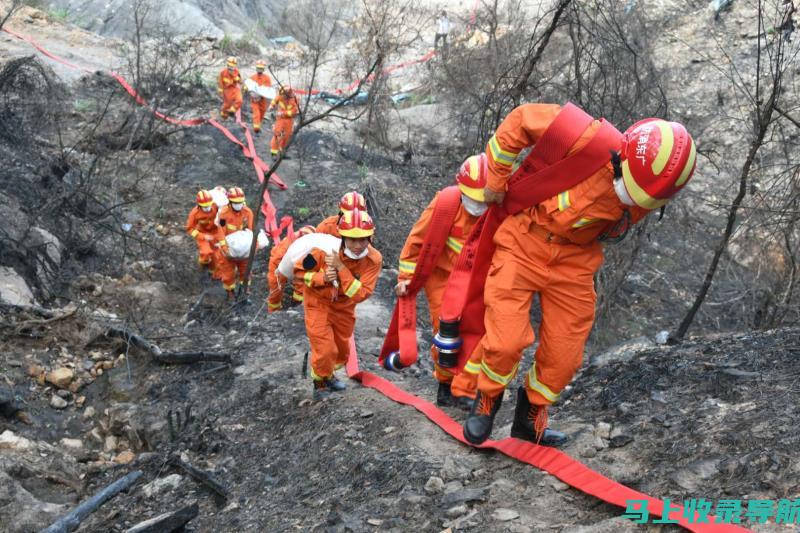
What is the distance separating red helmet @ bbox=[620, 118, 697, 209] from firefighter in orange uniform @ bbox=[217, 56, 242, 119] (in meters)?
14.2

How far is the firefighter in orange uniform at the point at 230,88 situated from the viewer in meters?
16.6

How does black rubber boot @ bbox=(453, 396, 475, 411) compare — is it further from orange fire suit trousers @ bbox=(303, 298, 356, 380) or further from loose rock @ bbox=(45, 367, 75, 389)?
loose rock @ bbox=(45, 367, 75, 389)

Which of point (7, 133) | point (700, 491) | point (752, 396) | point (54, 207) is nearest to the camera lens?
point (700, 491)

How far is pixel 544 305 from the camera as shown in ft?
13.5

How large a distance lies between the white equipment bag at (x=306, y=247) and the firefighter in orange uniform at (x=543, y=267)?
174 cm

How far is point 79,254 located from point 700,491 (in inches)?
342

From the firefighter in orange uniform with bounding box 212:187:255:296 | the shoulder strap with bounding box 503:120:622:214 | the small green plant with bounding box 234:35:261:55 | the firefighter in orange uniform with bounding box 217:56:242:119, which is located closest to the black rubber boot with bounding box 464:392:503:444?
the shoulder strap with bounding box 503:120:622:214

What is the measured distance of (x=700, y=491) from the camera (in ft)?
11.0

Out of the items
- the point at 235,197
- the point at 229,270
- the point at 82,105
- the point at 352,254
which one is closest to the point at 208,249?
the point at 229,270

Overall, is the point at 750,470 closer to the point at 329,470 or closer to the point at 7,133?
the point at 329,470

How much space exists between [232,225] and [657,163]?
705 centimetres

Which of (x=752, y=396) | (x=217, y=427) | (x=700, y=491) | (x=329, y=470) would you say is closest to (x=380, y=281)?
(x=217, y=427)

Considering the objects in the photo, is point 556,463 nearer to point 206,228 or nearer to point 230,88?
point 206,228

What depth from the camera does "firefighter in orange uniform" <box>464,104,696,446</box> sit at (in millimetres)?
3871
